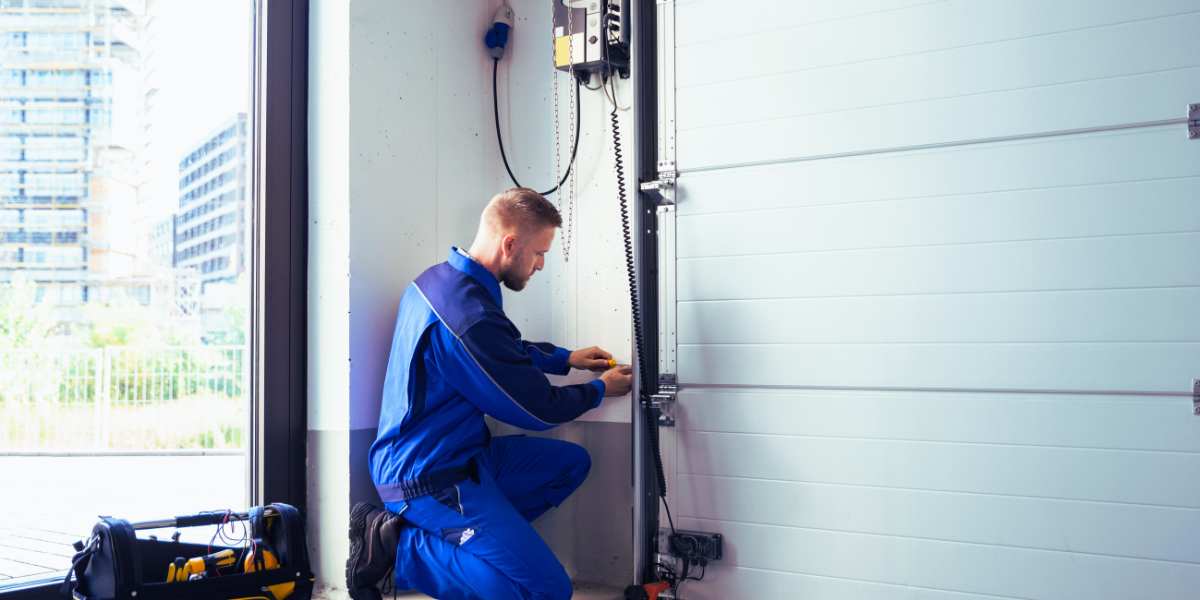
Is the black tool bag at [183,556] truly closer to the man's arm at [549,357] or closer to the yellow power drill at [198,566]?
the yellow power drill at [198,566]

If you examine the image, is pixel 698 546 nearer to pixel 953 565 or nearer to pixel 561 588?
pixel 561 588

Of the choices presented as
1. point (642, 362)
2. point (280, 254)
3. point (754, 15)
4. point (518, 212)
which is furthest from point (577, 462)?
point (754, 15)

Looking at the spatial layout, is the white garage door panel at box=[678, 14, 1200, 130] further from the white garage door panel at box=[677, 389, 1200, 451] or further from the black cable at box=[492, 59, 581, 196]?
the white garage door panel at box=[677, 389, 1200, 451]

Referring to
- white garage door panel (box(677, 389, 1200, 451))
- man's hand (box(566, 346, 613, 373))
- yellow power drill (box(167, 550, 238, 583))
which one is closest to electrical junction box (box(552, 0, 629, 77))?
man's hand (box(566, 346, 613, 373))

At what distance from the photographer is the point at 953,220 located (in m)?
2.66

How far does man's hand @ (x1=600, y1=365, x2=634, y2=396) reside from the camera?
308 centimetres

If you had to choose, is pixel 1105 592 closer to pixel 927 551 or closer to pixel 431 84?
pixel 927 551

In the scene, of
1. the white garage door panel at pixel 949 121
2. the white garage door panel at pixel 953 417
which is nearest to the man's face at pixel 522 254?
the white garage door panel at pixel 949 121

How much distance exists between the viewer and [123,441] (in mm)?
3973

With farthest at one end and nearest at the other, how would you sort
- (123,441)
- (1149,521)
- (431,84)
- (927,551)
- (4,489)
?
(123,441)
(431,84)
(4,489)
(927,551)
(1149,521)

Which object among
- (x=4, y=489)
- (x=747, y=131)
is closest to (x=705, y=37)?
(x=747, y=131)

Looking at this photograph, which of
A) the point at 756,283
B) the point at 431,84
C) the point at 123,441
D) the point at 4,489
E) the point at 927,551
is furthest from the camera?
the point at 123,441

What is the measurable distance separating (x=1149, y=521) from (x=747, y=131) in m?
1.64

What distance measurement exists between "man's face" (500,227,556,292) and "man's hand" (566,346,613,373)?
0.34 metres
